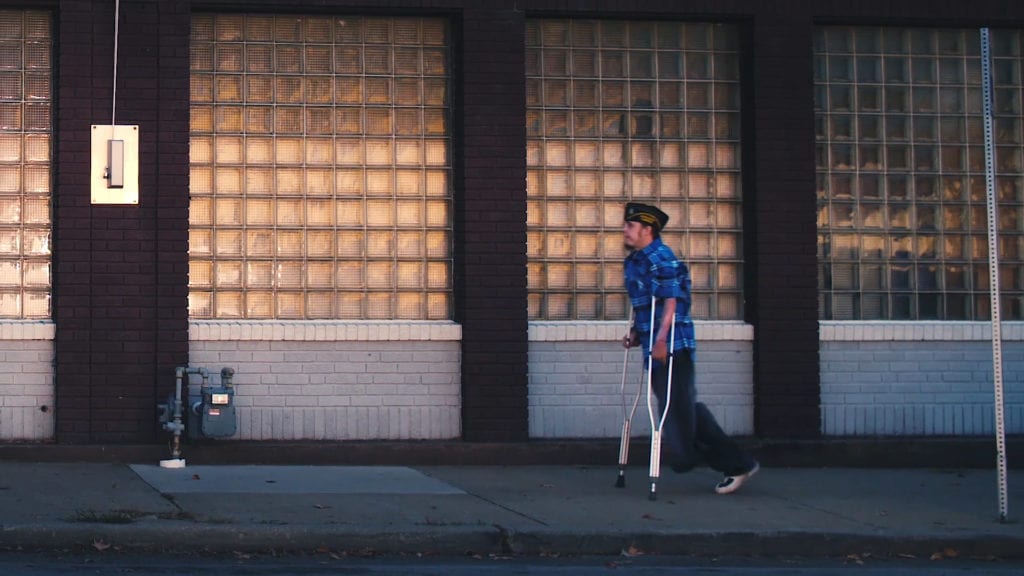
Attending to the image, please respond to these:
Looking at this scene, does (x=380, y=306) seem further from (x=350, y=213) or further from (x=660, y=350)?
(x=660, y=350)

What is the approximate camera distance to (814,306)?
11.8m

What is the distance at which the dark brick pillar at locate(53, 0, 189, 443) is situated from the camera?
1084 cm

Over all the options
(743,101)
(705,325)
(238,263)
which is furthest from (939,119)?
(238,263)

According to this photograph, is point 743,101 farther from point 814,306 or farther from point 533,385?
point 533,385

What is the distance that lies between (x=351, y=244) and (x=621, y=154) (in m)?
2.23

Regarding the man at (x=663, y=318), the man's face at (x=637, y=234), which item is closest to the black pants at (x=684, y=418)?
the man at (x=663, y=318)

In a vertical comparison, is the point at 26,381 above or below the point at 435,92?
below

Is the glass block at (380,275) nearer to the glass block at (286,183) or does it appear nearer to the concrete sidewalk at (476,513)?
the glass block at (286,183)

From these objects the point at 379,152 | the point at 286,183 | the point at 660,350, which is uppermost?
the point at 379,152

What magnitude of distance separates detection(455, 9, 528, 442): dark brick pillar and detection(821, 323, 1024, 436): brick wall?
2.51 metres

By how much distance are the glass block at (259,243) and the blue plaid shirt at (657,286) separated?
3.20 m

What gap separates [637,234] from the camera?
369 inches

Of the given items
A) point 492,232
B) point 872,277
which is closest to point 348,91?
point 492,232

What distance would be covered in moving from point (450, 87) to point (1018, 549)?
216 inches
